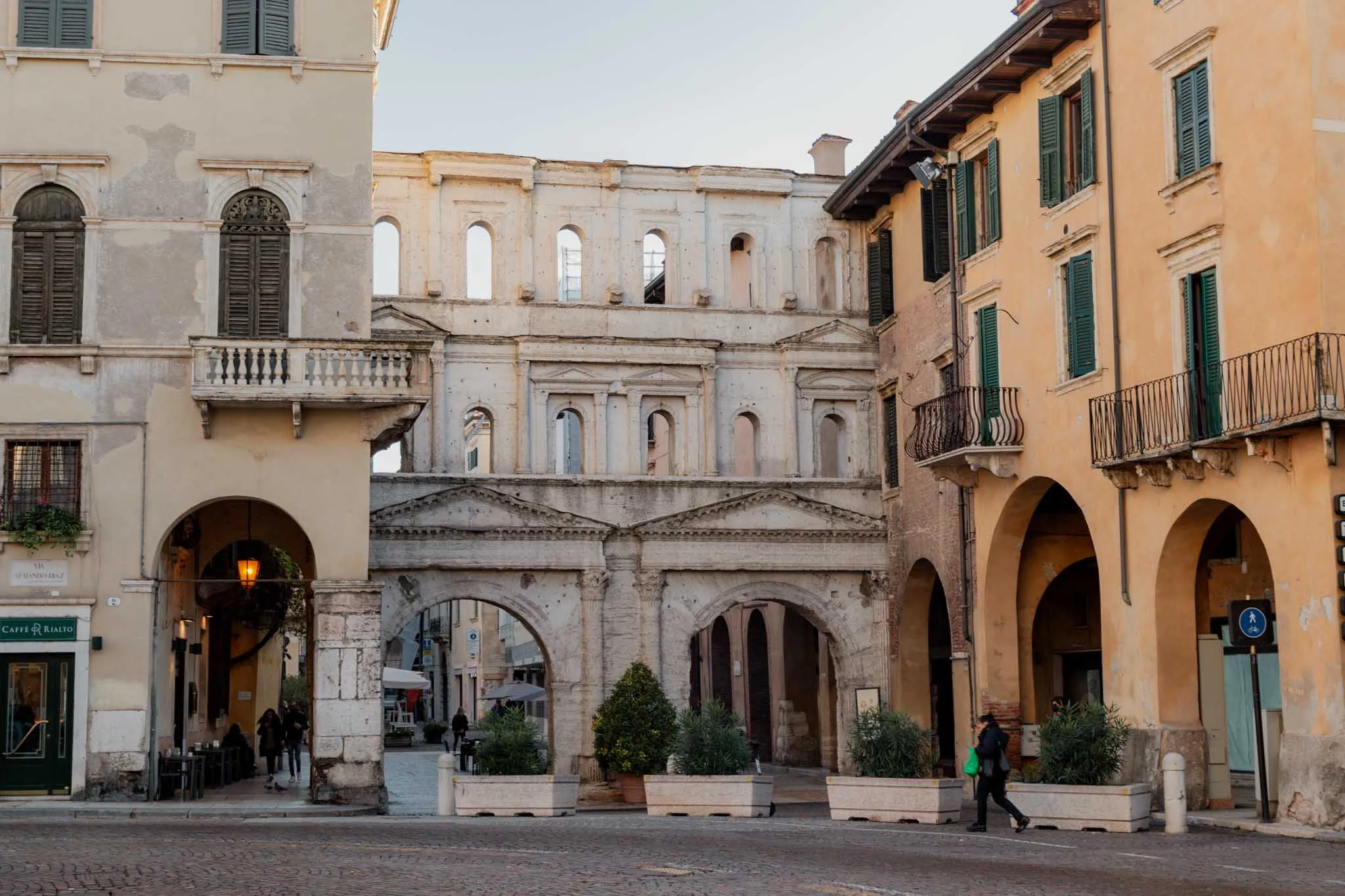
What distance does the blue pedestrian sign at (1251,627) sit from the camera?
21.7 meters

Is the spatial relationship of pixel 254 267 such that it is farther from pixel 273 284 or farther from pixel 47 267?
pixel 47 267

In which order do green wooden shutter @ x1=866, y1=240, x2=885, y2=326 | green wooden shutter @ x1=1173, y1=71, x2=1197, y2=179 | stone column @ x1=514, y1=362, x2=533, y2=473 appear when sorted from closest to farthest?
green wooden shutter @ x1=1173, y1=71, x2=1197, y2=179 < stone column @ x1=514, y1=362, x2=533, y2=473 < green wooden shutter @ x1=866, y1=240, x2=885, y2=326

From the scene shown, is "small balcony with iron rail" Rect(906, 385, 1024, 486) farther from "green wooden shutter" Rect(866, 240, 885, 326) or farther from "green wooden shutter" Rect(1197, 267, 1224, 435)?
"green wooden shutter" Rect(1197, 267, 1224, 435)

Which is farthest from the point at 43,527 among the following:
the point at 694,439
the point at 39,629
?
the point at 694,439

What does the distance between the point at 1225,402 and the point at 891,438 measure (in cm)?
1329

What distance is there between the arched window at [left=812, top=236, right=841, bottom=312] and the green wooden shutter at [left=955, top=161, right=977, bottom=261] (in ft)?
17.5

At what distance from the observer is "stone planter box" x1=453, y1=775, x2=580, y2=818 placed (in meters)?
25.3

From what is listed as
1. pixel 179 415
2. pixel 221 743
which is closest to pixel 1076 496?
pixel 179 415

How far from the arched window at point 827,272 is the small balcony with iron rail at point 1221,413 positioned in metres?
11.2

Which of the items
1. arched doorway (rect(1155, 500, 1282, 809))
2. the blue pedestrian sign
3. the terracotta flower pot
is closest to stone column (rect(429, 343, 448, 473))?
the terracotta flower pot

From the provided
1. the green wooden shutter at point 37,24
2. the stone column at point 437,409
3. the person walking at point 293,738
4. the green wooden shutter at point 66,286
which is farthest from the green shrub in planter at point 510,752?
the green wooden shutter at point 37,24

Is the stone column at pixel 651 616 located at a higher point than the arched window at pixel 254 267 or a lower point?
lower

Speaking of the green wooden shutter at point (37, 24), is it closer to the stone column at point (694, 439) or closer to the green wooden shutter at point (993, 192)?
the stone column at point (694, 439)

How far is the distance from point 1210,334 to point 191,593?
18594 millimetres
